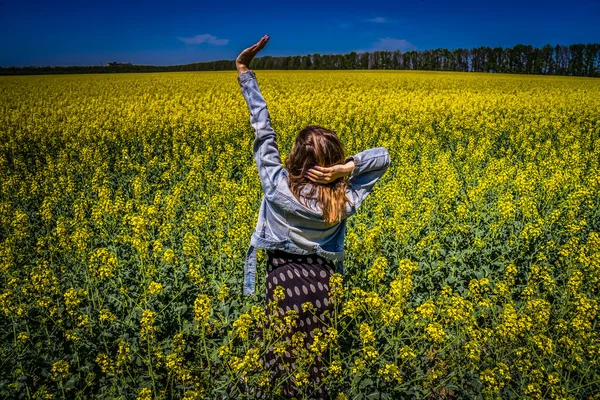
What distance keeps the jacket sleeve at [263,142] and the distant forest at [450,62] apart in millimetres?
A: 64634

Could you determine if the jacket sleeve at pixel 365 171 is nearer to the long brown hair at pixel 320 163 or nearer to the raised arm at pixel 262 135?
the long brown hair at pixel 320 163

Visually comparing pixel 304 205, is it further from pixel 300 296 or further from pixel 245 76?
pixel 245 76

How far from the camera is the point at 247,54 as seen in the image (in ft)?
8.67

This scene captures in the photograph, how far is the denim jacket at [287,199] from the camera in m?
2.53

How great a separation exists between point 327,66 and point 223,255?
65.9 metres

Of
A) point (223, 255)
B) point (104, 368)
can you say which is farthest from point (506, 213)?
point (104, 368)

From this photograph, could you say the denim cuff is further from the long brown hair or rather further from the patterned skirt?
the patterned skirt

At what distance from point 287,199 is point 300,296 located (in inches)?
31.1

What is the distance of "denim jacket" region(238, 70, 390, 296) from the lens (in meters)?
2.53

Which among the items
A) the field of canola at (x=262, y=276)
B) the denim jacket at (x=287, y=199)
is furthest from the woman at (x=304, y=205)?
the field of canola at (x=262, y=276)

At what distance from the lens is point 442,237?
5.54m

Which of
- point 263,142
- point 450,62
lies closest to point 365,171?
point 263,142

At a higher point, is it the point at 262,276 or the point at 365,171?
the point at 365,171

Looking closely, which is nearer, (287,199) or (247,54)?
(287,199)
